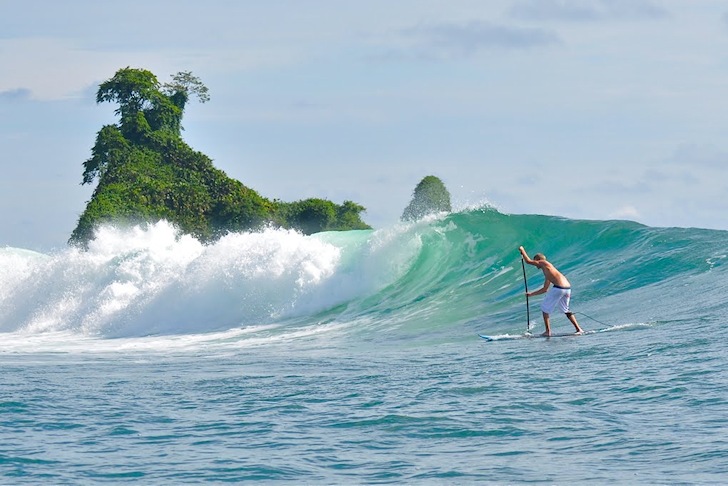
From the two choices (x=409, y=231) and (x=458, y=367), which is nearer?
(x=458, y=367)

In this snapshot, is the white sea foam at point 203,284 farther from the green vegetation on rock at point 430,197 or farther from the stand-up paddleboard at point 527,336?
the green vegetation on rock at point 430,197

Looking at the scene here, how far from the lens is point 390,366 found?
570 inches

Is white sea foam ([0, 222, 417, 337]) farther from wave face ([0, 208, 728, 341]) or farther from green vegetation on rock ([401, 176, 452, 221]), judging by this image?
green vegetation on rock ([401, 176, 452, 221])

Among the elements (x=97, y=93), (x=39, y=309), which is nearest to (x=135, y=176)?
(x=97, y=93)

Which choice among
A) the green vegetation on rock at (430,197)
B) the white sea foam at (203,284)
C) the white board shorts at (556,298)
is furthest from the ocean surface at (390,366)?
the green vegetation on rock at (430,197)

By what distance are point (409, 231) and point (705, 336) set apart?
13.4 m

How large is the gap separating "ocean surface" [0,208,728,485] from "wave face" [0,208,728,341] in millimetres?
72

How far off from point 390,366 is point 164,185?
3997 cm

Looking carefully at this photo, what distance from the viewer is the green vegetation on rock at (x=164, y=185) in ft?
167

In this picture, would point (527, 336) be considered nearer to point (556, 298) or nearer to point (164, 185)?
point (556, 298)

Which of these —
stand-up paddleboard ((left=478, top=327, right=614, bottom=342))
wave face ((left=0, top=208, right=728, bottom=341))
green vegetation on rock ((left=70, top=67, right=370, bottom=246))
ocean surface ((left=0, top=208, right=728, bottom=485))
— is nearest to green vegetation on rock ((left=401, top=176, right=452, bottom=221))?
green vegetation on rock ((left=70, top=67, right=370, bottom=246))

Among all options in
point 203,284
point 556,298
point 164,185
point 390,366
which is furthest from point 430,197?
point 390,366

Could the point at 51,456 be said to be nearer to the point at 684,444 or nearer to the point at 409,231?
the point at 684,444

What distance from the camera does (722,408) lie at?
10211 millimetres
